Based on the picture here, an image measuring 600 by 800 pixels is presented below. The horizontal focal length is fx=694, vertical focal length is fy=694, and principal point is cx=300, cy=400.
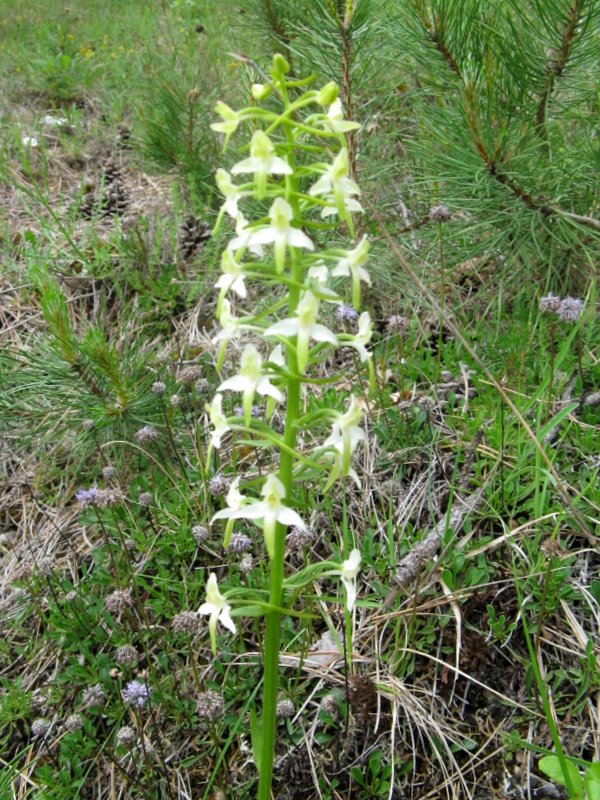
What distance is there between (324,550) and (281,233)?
1466 millimetres

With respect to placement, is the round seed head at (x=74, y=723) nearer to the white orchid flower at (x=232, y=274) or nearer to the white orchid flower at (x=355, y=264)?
the white orchid flower at (x=232, y=274)

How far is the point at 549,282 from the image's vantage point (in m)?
3.05

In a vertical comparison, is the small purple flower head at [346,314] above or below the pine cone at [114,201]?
above

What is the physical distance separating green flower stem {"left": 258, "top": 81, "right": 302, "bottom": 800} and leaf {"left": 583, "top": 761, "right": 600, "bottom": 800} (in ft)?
2.36

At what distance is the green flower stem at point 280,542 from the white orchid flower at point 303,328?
38 mm

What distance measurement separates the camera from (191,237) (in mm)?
4109

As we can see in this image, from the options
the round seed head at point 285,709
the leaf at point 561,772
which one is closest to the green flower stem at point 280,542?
the round seed head at point 285,709

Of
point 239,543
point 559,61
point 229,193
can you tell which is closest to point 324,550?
point 239,543

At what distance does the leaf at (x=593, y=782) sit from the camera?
5.10 feet

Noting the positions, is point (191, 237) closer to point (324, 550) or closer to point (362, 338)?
point (324, 550)

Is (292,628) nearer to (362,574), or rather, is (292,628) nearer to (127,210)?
(362,574)

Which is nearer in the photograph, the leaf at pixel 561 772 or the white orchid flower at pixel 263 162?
the white orchid flower at pixel 263 162

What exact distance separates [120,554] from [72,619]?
290mm

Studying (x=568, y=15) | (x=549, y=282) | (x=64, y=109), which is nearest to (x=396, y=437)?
(x=549, y=282)
